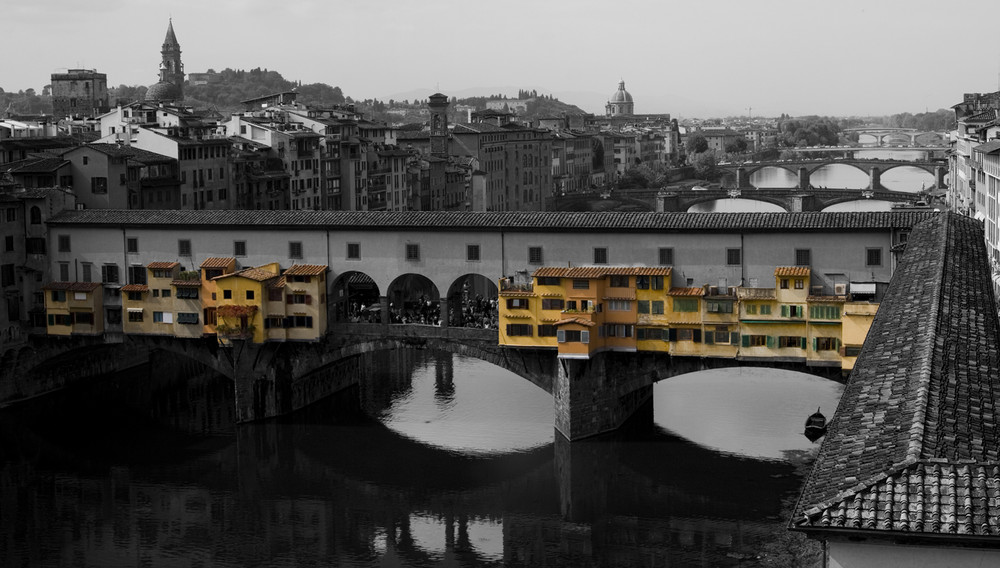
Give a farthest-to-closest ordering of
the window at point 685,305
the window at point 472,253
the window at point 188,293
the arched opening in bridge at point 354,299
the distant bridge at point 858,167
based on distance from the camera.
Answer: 1. the distant bridge at point 858,167
2. the arched opening in bridge at point 354,299
3. the window at point 188,293
4. the window at point 472,253
5. the window at point 685,305

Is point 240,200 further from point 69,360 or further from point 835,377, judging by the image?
point 835,377

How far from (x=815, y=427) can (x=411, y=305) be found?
54.1 ft

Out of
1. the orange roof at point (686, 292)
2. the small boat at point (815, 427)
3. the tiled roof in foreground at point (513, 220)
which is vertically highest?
the tiled roof in foreground at point (513, 220)

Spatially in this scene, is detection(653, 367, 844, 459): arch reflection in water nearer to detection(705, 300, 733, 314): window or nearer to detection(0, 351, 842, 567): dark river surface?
detection(0, 351, 842, 567): dark river surface

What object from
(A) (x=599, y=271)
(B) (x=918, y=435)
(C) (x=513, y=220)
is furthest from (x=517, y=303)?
(B) (x=918, y=435)

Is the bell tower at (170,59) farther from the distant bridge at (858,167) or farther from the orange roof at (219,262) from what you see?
the orange roof at (219,262)

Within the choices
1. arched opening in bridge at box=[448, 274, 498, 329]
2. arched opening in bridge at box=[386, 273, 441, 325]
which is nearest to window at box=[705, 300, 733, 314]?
arched opening in bridge at box=[448, 274, 498, 329]

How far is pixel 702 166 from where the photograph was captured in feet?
451

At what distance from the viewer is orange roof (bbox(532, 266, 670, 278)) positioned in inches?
1407

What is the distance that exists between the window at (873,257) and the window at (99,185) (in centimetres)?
2673

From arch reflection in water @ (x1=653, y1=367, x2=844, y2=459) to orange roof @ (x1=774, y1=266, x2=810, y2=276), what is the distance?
4.17 metres

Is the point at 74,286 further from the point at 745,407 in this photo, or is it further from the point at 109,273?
the point at 745,407

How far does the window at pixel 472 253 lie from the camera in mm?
37875

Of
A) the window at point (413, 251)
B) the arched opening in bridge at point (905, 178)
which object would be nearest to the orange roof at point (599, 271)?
the window at point (413, 251)
